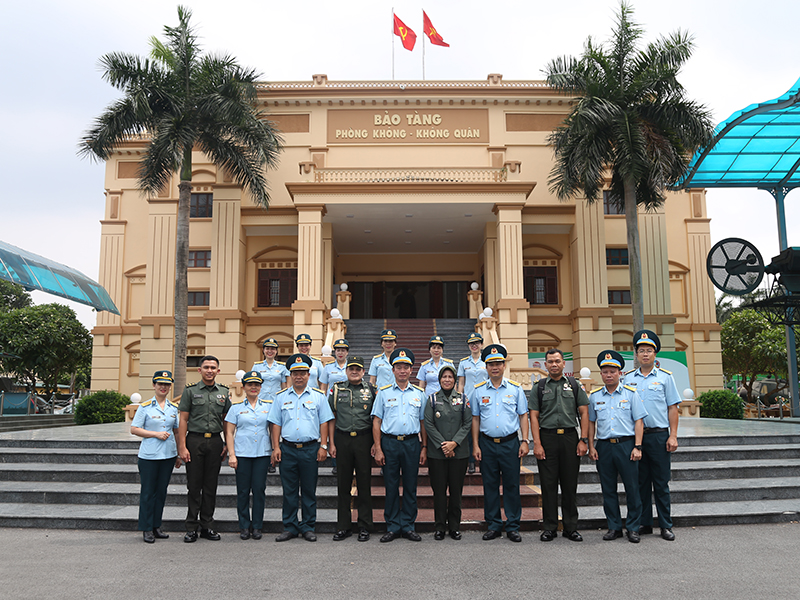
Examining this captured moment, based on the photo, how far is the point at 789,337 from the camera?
16562 mm

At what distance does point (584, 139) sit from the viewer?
1748 cm

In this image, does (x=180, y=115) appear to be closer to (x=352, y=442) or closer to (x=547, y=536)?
(x=352, y=442)

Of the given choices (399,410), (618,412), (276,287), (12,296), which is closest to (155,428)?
(399,410)

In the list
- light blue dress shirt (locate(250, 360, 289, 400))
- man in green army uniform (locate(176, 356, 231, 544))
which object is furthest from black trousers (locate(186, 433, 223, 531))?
light blue dress shirt (locate(250, 360, 289, 400))

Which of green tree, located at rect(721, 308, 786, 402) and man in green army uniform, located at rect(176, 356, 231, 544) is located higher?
green tree, located at rect(721, 308, 786, 402)

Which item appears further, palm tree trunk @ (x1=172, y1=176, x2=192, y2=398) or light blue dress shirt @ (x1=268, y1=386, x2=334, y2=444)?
palm tree trunk @ (x1=172, y1=176, x2=192, y2=398)

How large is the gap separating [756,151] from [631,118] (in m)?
3.22

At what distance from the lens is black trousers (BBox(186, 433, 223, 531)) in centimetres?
644

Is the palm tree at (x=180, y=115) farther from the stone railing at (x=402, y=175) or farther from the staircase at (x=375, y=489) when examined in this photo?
the staircase at (x=375, y=489)

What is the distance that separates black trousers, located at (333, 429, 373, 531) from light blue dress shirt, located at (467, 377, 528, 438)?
1.19 m

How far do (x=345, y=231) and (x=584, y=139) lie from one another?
8764mm

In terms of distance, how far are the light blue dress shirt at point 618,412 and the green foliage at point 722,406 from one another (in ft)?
44.0

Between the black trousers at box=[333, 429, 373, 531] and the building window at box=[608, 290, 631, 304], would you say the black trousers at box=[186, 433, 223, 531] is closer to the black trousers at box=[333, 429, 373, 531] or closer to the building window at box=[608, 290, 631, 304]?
the black trousers at box=[333, 429, 373, 531]

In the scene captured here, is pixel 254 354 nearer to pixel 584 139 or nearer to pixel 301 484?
pixel 584 139
